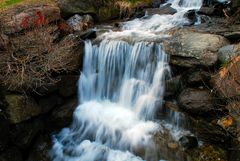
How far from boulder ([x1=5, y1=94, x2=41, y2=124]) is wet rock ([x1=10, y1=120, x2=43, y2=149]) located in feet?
0.64

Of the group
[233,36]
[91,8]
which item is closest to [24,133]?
[233,36]

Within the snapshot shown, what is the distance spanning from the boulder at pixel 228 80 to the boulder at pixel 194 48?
0.74 metres

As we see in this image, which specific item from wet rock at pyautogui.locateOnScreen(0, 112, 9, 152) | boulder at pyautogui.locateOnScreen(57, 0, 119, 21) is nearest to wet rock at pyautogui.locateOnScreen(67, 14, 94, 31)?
boulder at pyautogui.locateOnScreen(57, 0, 119, 21)

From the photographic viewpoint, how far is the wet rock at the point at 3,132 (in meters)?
9.13

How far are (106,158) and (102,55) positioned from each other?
3.65m

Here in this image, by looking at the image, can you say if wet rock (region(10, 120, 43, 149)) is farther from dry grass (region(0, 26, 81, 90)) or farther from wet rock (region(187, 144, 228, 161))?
wet rock (region(187, 144, 228, 161))

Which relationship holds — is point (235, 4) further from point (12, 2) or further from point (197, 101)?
point (12, 2)

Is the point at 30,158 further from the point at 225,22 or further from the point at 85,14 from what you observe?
the point at 225,22

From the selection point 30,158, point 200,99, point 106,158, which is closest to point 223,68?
point 200,99

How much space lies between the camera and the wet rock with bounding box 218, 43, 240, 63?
9.27 meters

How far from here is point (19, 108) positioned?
31.9ft

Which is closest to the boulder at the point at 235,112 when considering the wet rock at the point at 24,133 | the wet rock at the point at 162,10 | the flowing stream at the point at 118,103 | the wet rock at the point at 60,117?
the flowing stream at the point at 118,103

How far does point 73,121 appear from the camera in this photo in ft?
35.8

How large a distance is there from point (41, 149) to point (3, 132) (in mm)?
1358
